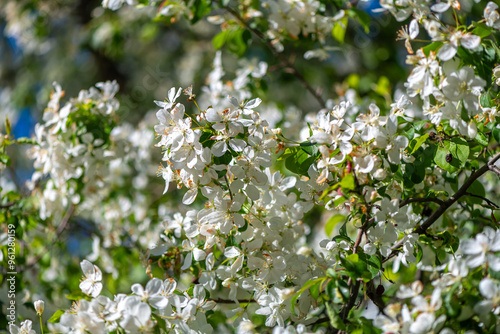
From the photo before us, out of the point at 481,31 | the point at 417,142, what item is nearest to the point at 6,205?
the point at 417,142

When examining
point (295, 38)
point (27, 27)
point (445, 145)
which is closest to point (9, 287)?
point (295, 38)

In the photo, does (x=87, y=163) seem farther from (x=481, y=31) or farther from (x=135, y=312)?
(x=481, y=31)

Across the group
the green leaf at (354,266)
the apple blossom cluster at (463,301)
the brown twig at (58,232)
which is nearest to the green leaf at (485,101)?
the apple blossom cluster at (463,301)

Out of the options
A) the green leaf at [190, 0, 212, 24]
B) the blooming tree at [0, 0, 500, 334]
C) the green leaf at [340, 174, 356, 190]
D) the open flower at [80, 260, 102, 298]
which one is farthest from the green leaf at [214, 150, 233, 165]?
the green leaf at [190, 0, 212, 24]

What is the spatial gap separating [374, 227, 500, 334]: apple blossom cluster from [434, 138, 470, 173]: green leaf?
25 cm

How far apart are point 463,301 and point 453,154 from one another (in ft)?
1.28

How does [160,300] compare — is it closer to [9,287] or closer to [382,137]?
[382,137]

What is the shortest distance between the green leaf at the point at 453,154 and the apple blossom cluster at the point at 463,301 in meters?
0.25

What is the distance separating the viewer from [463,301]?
96 cm

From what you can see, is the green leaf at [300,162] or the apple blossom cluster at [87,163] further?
the apple blossom cluster at [87,163]

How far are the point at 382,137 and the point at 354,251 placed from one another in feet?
0.95

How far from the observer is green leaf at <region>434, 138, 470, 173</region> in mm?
1166

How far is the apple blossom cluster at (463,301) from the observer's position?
2.86 ft

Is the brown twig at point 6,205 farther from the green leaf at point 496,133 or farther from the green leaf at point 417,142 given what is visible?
the green leaf at point 496,133
